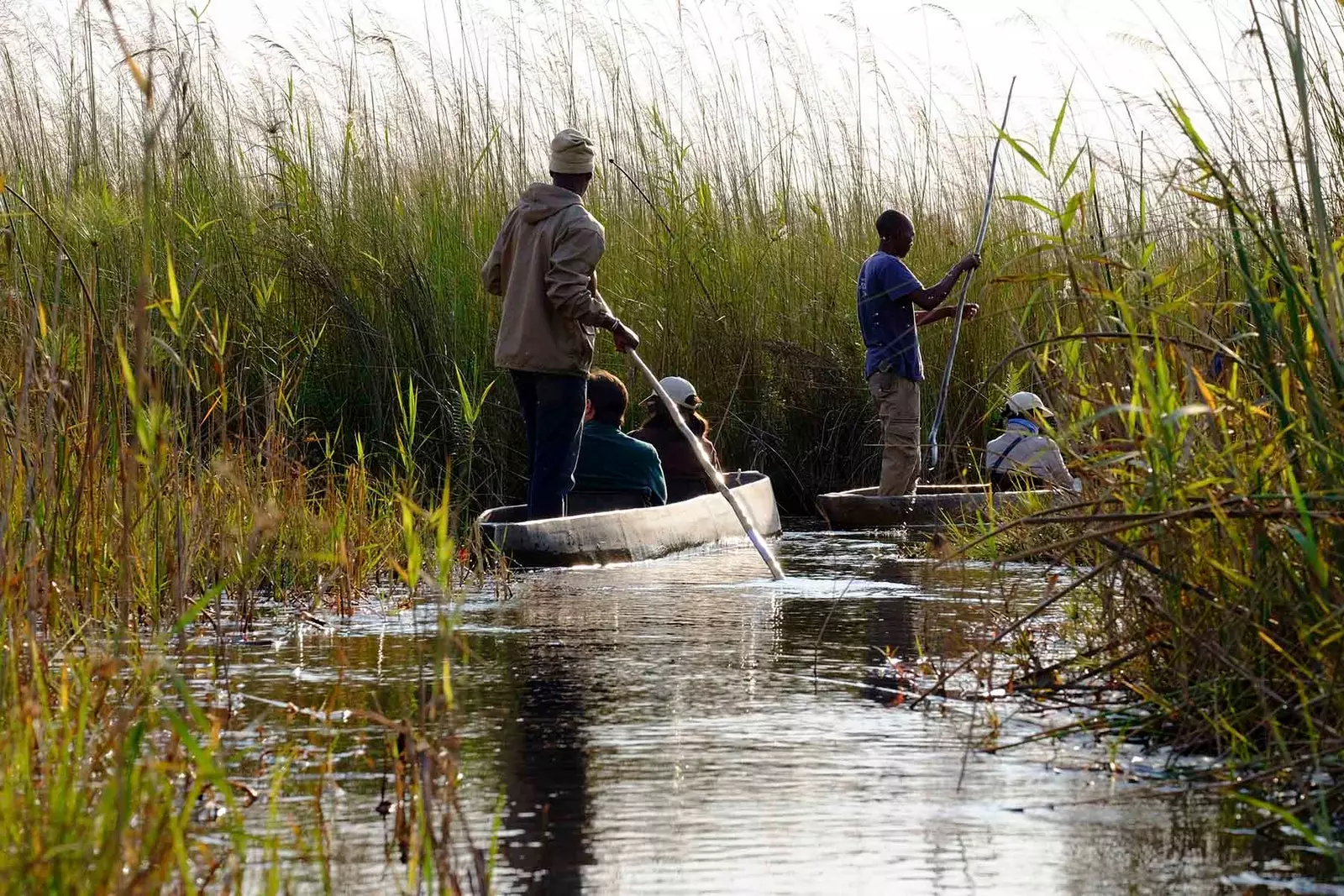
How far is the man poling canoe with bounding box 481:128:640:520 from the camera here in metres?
9.93

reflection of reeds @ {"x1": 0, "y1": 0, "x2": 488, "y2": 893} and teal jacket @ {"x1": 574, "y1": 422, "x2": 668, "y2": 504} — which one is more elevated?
teal jacket @ {"x1": 574, "y1": 422, "x2": 668, "y2": 504}

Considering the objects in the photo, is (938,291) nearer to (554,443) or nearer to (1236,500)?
(554,443)

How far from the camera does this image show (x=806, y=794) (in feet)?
14.0

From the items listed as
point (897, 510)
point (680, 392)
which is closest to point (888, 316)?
point (897, 510)

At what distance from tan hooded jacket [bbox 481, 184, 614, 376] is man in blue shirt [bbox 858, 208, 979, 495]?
2490mm

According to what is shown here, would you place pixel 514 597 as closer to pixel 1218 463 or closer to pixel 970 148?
pixel 1218 463

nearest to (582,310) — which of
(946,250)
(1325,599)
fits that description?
(946,250)

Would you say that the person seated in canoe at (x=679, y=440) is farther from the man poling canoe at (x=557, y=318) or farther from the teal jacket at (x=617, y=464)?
the man poling canoe at (x=557, y=318)

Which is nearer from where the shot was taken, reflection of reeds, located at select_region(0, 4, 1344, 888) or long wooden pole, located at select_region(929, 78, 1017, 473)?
reflection of reeds, located at select_region(0, 4, 1344, 888)

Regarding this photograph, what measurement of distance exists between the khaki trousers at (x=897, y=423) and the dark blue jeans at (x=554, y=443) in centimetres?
263

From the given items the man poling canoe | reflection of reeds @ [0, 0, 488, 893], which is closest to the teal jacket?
the man poling canoe

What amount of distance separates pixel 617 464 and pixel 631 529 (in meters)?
1.08

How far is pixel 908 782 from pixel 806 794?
26cm

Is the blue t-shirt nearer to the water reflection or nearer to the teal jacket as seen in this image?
the teal jacket
